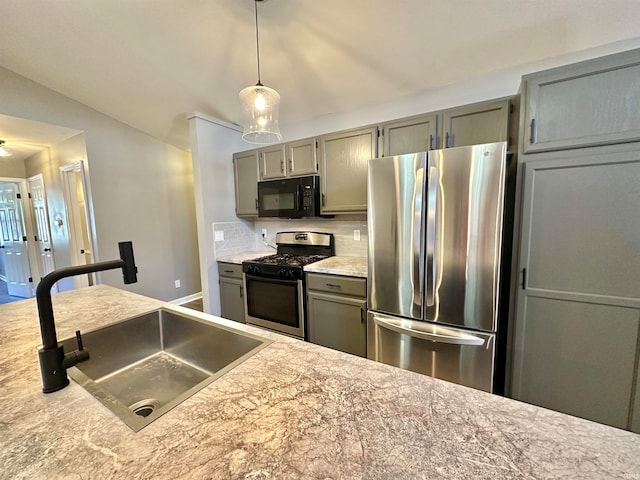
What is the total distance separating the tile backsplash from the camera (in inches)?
113

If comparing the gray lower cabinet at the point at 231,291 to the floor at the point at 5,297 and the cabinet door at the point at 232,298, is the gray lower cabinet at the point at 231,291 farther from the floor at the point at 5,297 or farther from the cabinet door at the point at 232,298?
the floor at the point at 5,297

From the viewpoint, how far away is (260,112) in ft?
5.65

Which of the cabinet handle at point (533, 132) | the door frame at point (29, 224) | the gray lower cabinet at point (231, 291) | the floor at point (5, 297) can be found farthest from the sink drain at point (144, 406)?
the floor at point (5, 297)

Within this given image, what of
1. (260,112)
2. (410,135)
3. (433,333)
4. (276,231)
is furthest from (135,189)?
(433,333)

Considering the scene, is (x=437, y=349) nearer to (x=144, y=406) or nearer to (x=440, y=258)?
(x=440, y=258)

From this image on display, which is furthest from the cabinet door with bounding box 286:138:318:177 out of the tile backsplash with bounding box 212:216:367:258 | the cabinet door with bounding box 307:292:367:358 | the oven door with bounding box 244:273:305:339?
the cabinet door with bounding box 307:292:367:358

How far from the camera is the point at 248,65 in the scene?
2256mm

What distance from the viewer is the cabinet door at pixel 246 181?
124 inches

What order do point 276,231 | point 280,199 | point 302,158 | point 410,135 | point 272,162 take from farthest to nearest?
point 276,231 → point 272,162 → point 280,199 → point 302,158 → point 410,135

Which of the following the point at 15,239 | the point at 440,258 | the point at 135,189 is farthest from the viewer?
the point at 15,239

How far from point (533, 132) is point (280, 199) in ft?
7.11

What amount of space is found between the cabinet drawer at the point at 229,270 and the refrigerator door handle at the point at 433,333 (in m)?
1.70

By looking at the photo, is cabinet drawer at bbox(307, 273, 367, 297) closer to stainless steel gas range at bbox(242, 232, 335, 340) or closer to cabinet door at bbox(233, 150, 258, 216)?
stainless steel gas range at bbox(242, 232, 335, 340)

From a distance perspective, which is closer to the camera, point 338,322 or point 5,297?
point 338,322
